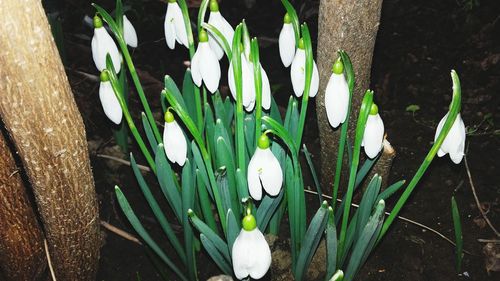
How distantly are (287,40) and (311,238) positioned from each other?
1.77 ft

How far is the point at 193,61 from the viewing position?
1570mm

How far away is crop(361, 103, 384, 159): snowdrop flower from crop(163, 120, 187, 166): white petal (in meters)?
0.45

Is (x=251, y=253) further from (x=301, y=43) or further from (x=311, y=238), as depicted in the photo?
(x=301, y=43)

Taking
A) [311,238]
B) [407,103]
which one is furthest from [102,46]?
[407,103]

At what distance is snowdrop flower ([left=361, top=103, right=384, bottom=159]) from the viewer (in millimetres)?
1460

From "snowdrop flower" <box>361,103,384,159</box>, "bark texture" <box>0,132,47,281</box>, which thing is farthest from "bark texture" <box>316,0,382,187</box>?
"bark texture" <box>0,132,47,281</box>

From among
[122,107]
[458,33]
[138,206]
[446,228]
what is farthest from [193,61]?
[458,33]

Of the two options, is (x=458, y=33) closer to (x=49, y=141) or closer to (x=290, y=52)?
(x=290, y=52)

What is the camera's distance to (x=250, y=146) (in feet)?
5.83

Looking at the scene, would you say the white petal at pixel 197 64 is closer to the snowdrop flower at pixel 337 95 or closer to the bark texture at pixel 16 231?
the snowdrop flower at pixel 337 95

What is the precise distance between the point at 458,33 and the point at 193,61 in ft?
5.81

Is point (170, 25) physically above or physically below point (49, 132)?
above

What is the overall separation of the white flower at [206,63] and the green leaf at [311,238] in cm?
42

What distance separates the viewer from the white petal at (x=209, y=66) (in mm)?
1495
